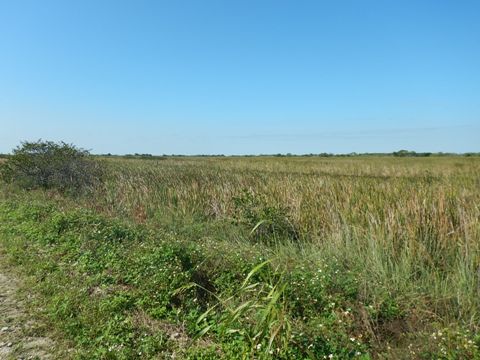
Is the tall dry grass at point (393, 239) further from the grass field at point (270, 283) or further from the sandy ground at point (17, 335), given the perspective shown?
the sandy ground at point (17, 335)

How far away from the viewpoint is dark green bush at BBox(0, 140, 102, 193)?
49.4 feet

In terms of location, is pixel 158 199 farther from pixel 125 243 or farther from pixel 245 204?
pixel 125 243

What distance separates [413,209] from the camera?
5.85 m

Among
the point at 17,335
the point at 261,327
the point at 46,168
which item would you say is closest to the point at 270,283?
the point at 261,327

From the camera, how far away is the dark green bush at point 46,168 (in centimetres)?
1506

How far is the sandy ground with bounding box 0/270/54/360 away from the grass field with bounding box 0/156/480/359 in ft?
0.48

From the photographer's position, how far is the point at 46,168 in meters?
15.5

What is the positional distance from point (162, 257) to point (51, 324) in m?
1.47

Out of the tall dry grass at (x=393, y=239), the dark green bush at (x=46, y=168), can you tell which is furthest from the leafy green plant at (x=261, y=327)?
the dark green bush at (x=46, y=168)

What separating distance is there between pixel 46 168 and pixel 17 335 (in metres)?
13.9

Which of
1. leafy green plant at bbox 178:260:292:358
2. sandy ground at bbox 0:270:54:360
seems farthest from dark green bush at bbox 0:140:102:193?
leafy green plant at bbox 178:260:292:358

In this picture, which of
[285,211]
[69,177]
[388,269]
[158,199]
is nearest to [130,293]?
[388,269]

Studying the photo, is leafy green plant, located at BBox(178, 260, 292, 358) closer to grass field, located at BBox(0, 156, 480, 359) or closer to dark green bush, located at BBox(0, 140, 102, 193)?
grass field, located at BBox(0, 156, 480, 359)

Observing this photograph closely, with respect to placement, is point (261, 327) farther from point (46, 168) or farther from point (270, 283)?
point (46, 168)
